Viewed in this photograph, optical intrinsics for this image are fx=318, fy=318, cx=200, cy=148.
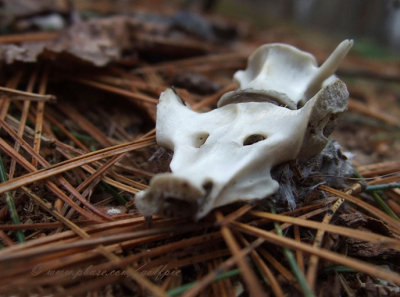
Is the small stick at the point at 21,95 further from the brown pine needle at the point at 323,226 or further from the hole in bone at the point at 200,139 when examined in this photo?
the brown pine needle at the point at 323,226

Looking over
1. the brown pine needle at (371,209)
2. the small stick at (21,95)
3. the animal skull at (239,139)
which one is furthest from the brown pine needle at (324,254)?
the small stick at (21,95)

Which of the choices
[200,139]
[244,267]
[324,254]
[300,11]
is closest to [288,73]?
[200,139]

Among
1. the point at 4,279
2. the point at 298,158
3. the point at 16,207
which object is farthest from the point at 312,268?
the point at 16,207

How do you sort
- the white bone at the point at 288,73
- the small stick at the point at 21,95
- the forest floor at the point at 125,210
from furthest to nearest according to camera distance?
the small stick at the point at 21,95
the white bone at the point at 288,73
the forest floor at the point at 125,210

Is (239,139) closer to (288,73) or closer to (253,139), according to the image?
(253,139)

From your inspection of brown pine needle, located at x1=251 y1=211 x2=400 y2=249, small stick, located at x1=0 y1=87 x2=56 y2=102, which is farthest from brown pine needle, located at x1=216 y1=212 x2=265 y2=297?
small stick, located at x1=0 y1=87 x2=56 y2=102

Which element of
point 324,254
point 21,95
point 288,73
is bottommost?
point 324,254
